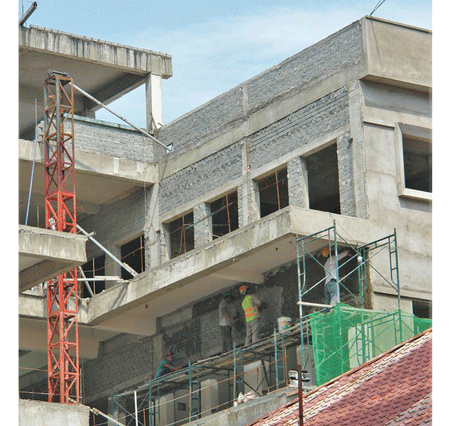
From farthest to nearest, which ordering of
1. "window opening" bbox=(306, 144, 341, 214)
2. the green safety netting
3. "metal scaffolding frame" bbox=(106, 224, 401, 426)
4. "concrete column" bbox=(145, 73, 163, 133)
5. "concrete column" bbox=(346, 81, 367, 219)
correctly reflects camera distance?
"concrete column" bbox=(145, 73, 163, 133) → "window opening" bbox=(306, 144, 341, 214) → "concrete column" bbox=(346, 81, 367, 219) → "metal scaffolding frame" bbox=(106, 224, 401, 426) → the green safety netting

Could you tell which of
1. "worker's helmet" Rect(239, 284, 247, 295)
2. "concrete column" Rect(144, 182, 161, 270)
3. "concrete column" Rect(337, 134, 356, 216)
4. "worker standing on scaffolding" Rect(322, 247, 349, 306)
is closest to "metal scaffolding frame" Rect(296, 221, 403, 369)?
"worker standing on scaffolding" Rect(322, 247, 349, 306)

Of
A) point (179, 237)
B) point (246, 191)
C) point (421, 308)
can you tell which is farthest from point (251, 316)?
point (179, 237)

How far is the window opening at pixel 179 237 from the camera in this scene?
31.8 metres

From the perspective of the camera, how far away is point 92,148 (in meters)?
32.1

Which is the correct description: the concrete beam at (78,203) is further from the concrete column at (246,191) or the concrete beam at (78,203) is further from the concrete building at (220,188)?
the concrete column at (246,191)

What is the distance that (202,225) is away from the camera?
30.3 metres

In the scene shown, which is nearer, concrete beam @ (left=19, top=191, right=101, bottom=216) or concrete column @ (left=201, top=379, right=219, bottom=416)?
concrete column @ (left=201, top=379, right=219, bottom=416)

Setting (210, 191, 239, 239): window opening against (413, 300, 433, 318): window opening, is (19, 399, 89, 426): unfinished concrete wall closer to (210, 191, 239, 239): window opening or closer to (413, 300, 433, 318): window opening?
(413, 300, 433, 318): window opening

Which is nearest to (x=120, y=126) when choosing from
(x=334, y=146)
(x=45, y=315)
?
(x=45, y=315)

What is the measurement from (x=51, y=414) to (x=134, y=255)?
10958 millimetres

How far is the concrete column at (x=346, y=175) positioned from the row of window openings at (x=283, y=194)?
1124 mm

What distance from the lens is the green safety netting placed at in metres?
23.3

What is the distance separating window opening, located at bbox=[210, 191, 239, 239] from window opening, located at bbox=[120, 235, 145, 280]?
2.48 meters

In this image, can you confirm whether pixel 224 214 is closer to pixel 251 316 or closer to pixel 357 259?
pixel 251 316
